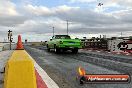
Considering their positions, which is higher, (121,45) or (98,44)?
(121,45)

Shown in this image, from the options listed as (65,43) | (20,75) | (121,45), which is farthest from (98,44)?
(20,75)

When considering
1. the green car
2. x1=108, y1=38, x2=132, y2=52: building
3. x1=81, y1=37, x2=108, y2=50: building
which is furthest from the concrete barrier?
x1=81, y1=37, x2=108, y2=50: building

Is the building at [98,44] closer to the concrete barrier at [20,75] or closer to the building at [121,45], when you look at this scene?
the building at [121,45]

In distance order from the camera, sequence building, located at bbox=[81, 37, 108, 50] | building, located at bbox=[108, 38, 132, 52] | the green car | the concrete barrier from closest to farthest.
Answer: the concrete barrier
building, located at bbox=[108, 38, 132, 52]
the green car
building, located at bbox=[81, 37, 108, 50]

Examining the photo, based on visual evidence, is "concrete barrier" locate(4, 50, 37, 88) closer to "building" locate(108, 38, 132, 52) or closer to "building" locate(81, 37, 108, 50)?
"building" locate(108, 38, 132, 52)

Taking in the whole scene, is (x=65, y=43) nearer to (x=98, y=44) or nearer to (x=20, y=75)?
(x=98, y=44)

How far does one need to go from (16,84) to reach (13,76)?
180 mm

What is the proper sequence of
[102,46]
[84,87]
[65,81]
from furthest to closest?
1. [102,46]
2. [65,81]
3. [84,87]

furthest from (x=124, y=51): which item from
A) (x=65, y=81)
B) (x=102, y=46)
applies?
(x=65, y=81)

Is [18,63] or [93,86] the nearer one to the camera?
[18,63]

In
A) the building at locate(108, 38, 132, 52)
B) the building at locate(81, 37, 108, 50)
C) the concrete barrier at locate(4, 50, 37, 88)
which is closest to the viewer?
the concrete barrier at locate(4, 50, 37, 88)

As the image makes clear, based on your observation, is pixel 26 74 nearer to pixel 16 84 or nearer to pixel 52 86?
pixel 16 84

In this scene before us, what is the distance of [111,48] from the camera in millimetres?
28953

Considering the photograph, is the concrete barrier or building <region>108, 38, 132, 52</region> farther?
building <region>108, 38, 132, 52</region>
